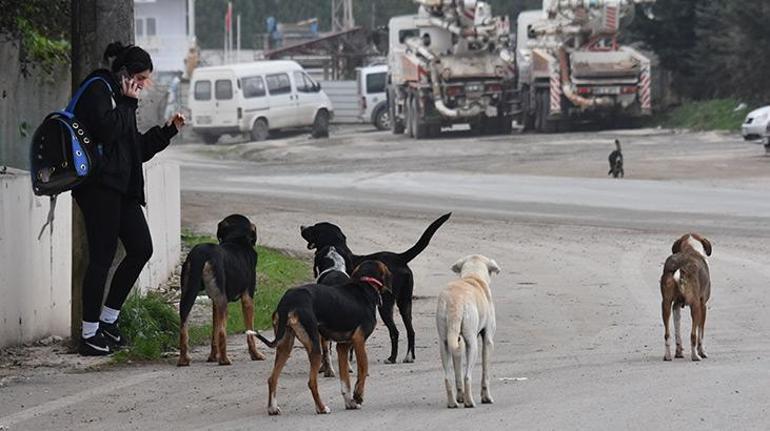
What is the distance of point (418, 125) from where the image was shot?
43906 millimetres

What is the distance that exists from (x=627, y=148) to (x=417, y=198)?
12.6m

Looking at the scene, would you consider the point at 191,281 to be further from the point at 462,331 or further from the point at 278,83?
the point at 278,83

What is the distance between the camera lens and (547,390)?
9352 millimetres

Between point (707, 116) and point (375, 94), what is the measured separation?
475 inches

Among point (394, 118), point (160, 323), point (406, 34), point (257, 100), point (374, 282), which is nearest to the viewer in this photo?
point (374, 282)

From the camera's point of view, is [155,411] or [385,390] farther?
[385,390]

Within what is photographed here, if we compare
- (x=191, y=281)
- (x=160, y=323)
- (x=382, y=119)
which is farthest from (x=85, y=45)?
(x=382, y=119)

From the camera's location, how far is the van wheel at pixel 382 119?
51.8 meters

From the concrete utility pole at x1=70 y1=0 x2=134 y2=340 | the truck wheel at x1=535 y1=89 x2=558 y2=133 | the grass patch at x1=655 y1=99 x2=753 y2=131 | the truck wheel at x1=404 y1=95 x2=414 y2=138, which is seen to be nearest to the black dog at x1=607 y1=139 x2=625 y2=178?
the grass patch at x1=655 y1=99 x2=753 y2=131

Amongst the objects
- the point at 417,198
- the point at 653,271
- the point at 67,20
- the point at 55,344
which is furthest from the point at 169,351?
the point at 417,198

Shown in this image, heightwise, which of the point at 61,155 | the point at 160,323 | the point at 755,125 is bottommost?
the point at 755,125

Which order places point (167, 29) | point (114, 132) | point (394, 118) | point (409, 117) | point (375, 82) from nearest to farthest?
point (114, 132) < point (409, 117) < point (394, 118) < point (375, 82) < point (167, 29)

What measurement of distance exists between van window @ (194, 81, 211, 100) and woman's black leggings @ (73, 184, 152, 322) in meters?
37.6

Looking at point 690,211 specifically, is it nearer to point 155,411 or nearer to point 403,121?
point 155,411
